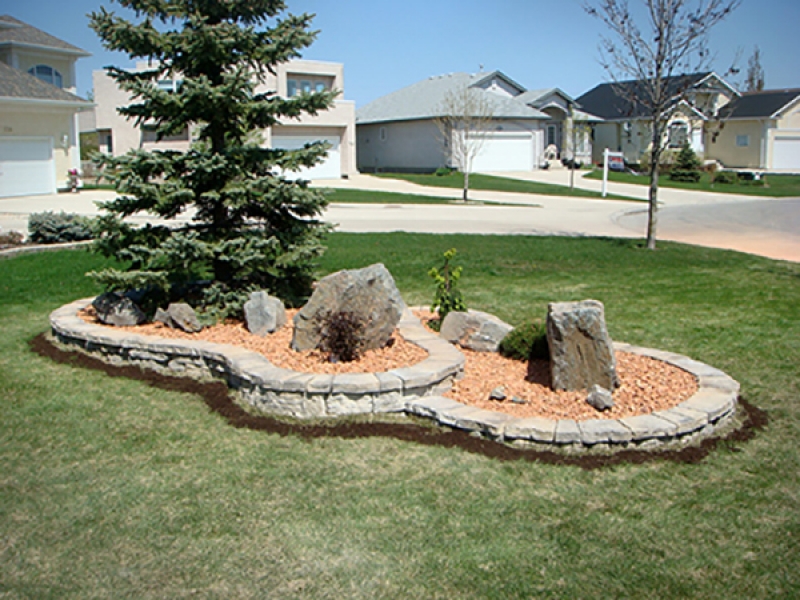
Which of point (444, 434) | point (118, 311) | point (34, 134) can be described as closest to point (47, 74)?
point (34, 134)

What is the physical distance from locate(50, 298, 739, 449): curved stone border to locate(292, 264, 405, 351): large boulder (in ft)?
1.44

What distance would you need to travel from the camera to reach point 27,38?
36.5m

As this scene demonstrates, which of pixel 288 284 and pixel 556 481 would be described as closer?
pixel 556 481

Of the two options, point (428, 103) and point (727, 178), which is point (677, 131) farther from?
point (428, 103)

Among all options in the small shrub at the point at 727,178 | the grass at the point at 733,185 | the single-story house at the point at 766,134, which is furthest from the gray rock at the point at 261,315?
the single-story house at the point at 766,134

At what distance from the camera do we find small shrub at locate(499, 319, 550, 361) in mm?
7184

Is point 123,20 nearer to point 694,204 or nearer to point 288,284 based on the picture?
point 288,284

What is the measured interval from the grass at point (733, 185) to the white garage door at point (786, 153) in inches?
274

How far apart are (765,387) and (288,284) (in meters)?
5.09

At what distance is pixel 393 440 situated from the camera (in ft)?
18.8

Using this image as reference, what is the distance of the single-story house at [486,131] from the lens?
1677 inches

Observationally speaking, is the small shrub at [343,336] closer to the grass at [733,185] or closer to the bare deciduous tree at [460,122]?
the bare deciduous tree at [460,122]

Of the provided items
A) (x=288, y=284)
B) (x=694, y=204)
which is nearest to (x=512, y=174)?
(x=694, y=204)

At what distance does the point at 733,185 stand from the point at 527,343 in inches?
1345
